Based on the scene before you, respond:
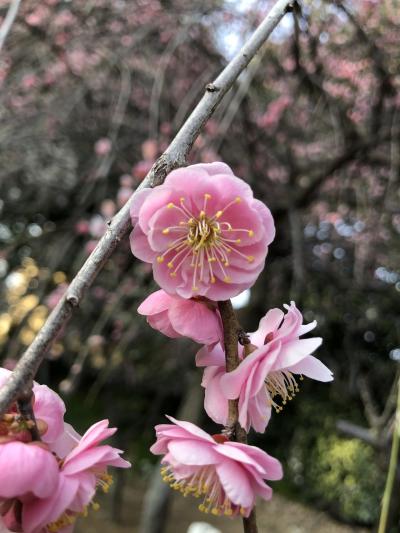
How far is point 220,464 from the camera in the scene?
40 centimetres

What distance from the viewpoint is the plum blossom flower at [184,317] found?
1.42ft

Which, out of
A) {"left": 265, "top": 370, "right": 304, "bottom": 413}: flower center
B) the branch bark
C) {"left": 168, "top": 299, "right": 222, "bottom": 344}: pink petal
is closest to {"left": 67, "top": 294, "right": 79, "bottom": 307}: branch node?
the branch bark

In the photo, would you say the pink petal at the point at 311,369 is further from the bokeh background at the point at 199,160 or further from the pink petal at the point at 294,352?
the bokeh background at the point at 199,160

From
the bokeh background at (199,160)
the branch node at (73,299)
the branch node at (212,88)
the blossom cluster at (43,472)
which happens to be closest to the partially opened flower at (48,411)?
the blossom cluster at (43,472)

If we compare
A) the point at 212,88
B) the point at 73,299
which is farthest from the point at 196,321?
the point at 212,88

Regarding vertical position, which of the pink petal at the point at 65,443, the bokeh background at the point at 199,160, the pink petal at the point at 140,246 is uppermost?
the bokeh background at the point at 199,160

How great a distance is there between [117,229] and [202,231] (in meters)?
0.11

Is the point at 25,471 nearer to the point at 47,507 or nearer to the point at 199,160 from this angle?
the point at 47,507

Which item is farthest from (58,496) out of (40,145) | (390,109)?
(40,145)

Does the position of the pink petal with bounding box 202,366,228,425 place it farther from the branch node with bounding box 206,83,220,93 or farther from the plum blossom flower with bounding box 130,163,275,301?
the branch node with bounding box 206,83,220,93

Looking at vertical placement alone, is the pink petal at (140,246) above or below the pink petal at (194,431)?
above

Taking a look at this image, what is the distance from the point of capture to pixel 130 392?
196 inches

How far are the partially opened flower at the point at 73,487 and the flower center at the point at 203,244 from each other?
0.15 metres

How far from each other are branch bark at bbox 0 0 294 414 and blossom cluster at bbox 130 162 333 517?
2 centimetres
